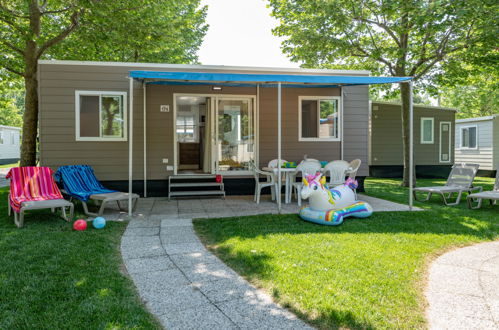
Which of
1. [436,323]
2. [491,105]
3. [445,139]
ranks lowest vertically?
[436,323]

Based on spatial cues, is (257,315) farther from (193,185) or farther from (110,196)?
(193,185)

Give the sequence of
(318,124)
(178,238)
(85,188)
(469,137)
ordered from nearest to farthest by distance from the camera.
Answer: (178,238) → (85,188) → (318,124) → (469,137)

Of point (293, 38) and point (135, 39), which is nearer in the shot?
point (135, 39)

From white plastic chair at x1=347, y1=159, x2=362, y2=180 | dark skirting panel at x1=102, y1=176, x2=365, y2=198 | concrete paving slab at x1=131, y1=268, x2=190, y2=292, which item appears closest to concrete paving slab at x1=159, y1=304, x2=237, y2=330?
concrete paving slab at x1=131, y1=268, x2=190, y2=292

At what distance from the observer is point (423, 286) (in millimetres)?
2980

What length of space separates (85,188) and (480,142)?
1453cm

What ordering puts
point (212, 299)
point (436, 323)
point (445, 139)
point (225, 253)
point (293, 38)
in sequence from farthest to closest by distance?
point (445, 139) → point (293, 38) → point (225, 253) → point (212, 299) → point (436, 323)

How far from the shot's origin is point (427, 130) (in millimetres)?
14031

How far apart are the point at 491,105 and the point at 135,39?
2106cm

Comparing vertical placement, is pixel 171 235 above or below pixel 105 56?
below

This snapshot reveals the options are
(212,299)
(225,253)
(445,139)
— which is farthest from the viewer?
(445,139)

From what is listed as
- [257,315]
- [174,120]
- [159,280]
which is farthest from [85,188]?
[257,315]

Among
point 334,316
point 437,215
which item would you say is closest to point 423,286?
point 334,316

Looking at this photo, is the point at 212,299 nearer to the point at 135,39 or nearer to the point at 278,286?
the point at 278,286
